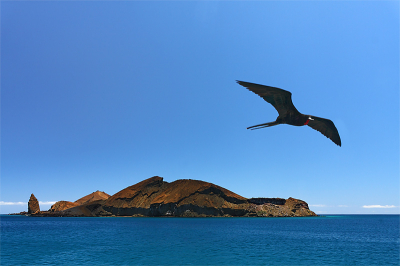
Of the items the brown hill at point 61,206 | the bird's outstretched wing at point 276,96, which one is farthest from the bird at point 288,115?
the brown hill at point 61,206

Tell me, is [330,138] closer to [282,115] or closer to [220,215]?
[282,115]

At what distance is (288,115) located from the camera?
11344 millimetres

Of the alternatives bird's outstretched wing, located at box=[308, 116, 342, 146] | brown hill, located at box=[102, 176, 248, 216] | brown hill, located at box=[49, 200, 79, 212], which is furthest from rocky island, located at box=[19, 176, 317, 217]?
bird's outstretched wing, located at box=[308, 116, 342, 146]

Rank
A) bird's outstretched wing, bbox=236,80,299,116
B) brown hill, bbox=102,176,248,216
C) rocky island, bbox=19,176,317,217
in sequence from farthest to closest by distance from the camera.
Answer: rocky island, bbox=19,176,317,217
brown hill, bbox=102,176,248,216
bird's outstretched wing, bbox=236,80,299,116

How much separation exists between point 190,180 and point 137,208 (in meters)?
34.6

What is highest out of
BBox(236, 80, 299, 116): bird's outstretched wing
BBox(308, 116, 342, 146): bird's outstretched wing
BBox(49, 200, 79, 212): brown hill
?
BBox(236, 80, 299, 116): bird's outstretched wing

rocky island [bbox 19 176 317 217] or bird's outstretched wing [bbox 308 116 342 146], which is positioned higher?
bird's outstretched wing [bbox 308 116 342 146]

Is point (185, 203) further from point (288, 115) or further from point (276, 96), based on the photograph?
point (276, 96)

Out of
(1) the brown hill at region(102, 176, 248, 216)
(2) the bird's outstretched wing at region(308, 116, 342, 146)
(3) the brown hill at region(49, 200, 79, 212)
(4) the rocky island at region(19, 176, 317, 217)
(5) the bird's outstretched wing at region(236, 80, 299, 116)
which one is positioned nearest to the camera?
(5) the bird's outstretched wing at region(236, 80, 299, 116)

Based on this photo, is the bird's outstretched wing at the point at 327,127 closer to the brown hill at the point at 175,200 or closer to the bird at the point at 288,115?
the bird at the point at 288,115

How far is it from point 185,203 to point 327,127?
133125mm

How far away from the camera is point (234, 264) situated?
26.9m

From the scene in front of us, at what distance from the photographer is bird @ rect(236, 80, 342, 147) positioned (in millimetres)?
10352

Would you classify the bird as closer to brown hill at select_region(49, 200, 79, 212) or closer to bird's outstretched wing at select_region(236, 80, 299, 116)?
bird's outstretched wing at select_region(236, 80, 299, 116)
